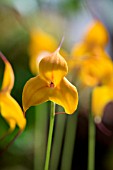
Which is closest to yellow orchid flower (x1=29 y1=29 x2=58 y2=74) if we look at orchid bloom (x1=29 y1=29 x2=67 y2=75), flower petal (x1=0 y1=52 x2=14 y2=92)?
orchid bloom (x1=29 y1=29 x2=67 y2=75)

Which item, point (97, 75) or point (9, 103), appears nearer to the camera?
point (9, 103)

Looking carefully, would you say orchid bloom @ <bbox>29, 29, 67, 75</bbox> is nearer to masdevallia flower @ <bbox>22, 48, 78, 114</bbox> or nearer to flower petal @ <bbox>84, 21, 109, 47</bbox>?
flower petal @ <bbox>84, 21, 109, 47</bbox>

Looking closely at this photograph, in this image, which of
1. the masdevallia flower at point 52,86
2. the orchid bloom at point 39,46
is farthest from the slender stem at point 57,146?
the masdevallia flower at point 52,86

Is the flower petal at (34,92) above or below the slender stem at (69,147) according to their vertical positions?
above

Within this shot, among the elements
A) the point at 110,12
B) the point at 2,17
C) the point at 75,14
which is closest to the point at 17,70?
the point at 2,17

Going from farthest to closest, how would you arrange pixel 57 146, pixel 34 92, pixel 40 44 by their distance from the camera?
pixel 40 44, pixel 57 146, pixel 34 92

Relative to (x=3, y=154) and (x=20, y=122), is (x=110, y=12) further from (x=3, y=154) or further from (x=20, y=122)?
(x=20, y=122)

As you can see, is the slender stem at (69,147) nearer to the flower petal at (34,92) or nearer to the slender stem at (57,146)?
the slender stem at (57,146)

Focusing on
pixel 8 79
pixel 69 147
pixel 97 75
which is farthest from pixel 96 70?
pixel 8 79

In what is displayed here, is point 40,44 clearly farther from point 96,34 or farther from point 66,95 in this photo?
point 66,95
